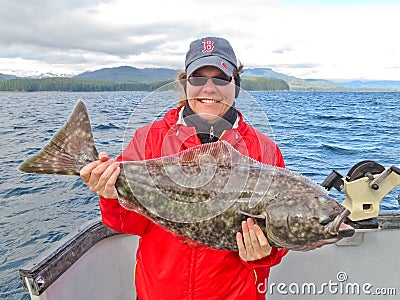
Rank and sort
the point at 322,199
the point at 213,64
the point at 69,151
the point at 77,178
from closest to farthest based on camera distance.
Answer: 1. the point at 322,199
2. the point at 69,151
3. the point at 213,64
4. the point at 77,178

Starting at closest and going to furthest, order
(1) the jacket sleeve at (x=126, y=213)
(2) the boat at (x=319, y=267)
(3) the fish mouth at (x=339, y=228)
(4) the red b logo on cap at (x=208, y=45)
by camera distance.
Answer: (3) the fish mouth at (x=339, y=228) < (1) the jacket sleeve at (x=126, y=213) < (4) the red b logo on cap at (x=208, y=45) < (2) the boat at (x=319, y=267)

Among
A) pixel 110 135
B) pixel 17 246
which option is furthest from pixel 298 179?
pixel 110 135

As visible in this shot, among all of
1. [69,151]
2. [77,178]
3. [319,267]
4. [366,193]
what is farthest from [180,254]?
[77,178]

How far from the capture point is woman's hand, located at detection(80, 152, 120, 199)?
2773 millimetres

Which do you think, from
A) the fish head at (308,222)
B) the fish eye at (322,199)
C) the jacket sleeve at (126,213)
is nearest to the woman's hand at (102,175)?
the jacket sleeve at (126,213)

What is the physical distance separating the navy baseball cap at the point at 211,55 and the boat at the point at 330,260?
2.15 metres

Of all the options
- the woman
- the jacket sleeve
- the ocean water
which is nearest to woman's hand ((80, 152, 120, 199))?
the woman

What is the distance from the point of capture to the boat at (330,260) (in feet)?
14.2

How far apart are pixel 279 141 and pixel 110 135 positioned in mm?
10004

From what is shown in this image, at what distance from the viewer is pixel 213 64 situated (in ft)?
10.9

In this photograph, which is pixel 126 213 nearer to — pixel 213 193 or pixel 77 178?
pixel 213 193

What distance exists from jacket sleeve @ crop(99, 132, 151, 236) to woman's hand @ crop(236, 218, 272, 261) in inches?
37.2

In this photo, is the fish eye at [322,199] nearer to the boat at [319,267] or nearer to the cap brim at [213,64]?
the cap brim at [213,64]

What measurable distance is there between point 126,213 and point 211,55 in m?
1.63
